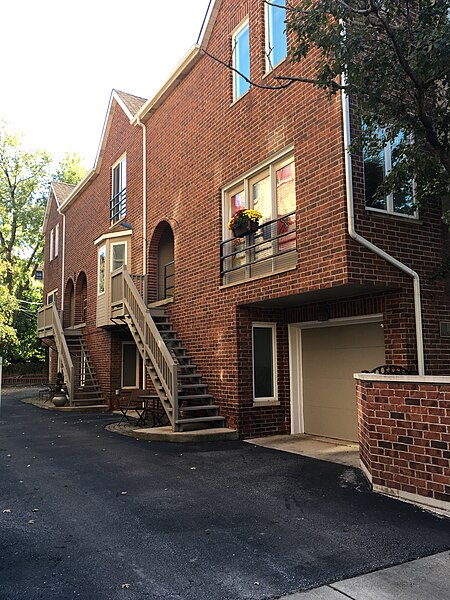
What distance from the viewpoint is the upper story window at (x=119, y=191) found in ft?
55.1

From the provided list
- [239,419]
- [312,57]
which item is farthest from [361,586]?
[312,57]

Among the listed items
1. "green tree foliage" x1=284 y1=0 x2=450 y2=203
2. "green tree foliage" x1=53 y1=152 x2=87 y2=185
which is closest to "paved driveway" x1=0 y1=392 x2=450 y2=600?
"green tree foliage" x1=284 y1=0 x2=450 y2=203

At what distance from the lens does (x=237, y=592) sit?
340cm

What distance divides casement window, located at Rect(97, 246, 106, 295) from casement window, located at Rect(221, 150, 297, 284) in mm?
7304

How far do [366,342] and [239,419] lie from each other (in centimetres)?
282

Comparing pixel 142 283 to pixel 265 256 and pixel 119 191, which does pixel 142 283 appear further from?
pixel 265 256

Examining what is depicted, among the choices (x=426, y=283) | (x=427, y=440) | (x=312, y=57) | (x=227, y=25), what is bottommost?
(x=427, y=440)

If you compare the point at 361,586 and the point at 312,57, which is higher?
the point at 312,57

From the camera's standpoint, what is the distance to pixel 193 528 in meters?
4.70

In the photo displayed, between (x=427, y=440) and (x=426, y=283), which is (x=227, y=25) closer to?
(x=426, y=283)

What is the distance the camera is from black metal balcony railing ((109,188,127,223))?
16.7 meters

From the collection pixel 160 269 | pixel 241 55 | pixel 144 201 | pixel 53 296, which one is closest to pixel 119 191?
pixel 144 201

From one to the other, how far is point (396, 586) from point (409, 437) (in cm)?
221

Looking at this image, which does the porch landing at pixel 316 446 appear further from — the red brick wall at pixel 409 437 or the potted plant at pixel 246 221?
the potted plant at pixel 246 221
